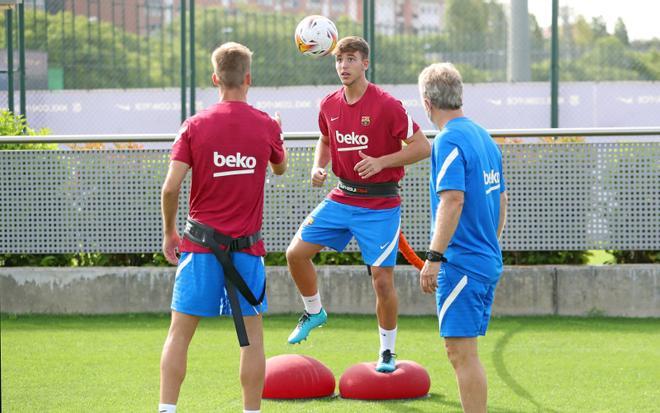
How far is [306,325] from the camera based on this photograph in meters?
7.52

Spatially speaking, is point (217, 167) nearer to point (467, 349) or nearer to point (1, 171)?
point (467, 349)

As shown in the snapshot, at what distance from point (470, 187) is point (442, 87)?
52cm

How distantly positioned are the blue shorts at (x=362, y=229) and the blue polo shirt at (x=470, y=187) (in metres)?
1.88

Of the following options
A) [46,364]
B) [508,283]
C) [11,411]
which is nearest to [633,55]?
[508,283]

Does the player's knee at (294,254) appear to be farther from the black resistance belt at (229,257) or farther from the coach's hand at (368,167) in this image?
the black resistance belt at (229,257)

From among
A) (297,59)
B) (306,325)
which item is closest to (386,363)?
(306,325)

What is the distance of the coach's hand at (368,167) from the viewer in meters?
6.90

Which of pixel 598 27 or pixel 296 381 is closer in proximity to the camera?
pixel 296 381

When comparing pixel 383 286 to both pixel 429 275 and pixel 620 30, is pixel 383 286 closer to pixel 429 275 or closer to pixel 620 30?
pixel 429 275

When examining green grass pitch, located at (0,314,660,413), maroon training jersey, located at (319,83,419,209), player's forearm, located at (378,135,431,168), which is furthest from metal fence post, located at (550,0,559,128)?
player's forearm, located at (378,135,431,168)

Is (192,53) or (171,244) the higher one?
(192,53)

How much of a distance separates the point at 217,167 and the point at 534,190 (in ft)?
17.2

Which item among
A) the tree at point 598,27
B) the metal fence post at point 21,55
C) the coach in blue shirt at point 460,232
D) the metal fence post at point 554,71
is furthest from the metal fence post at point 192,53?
the coach in blue shirt at point 460,232

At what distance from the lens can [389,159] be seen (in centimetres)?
697
